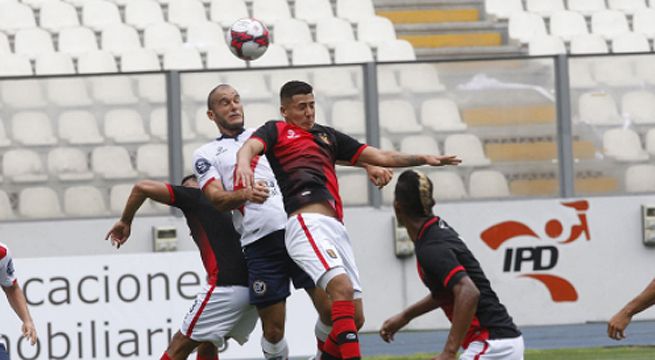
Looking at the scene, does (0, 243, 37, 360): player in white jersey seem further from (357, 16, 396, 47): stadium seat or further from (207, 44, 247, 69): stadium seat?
(357, 16, 396, 47): stadium seat

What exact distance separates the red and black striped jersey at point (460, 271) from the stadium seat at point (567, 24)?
12.8 m

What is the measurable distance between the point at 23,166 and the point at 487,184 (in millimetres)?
4481

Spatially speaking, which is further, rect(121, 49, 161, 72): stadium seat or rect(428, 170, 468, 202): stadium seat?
rect(121, 49, 161, 72): stadium seat

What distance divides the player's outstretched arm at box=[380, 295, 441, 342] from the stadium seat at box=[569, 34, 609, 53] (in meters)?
12.0

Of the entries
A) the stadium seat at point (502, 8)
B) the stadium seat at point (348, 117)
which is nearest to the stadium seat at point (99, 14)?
the stadium seat at point (348, 117)

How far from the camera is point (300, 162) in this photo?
812cm

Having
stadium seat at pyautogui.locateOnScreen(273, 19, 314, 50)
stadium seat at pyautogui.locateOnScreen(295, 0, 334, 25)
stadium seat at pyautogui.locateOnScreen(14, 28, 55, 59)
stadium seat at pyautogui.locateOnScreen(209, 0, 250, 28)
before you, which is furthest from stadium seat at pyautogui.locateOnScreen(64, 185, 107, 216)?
stadium seat at pyautogui.locateOnScreen(295, 0, 334, 25)

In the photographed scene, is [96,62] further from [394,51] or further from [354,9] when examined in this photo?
[354,9]

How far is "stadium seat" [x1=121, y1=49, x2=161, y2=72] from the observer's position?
53.6ft

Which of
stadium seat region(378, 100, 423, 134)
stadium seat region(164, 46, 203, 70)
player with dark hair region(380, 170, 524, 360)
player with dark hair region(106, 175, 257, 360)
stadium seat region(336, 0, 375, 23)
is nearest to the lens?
player with dark hair region(380, 170, 524, 360)

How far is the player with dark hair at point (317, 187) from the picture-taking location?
7.72 meters

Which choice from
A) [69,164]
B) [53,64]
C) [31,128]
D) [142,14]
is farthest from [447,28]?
[31,128]

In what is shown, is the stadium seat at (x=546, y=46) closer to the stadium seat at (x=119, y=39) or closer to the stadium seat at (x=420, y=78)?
the stadium seat at (x=420, y=78)

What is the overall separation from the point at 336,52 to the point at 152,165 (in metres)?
4.14
